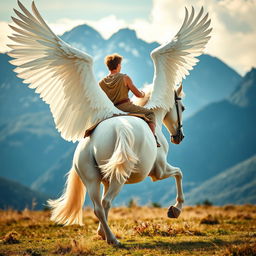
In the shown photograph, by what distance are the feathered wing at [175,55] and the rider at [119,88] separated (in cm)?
57

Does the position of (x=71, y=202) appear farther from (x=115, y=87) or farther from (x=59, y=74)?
(x=59, y=74)

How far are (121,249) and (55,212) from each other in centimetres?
205

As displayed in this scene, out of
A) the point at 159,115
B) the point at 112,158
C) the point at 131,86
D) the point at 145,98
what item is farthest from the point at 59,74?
the point at 159,115

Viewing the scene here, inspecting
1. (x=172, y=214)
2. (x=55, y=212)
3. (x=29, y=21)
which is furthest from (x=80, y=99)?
(x=172, y=214)

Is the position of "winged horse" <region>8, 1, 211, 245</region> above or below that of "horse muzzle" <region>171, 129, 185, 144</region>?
below

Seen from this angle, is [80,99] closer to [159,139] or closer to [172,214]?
[159,139]

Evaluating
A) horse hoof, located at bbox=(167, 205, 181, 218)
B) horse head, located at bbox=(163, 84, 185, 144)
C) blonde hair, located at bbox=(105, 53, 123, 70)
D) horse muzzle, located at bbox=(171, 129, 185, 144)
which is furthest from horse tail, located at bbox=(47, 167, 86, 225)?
horse muzzle, located at bbox=(171, 129, 185, 144)

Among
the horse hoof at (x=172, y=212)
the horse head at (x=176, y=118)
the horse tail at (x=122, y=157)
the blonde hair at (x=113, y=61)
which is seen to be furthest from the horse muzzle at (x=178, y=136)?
the horse tail at (x=122, y=157)

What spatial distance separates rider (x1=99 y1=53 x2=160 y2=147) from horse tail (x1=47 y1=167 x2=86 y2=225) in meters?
1.69

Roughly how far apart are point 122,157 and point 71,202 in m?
2.33

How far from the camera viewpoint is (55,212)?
827 centimetres

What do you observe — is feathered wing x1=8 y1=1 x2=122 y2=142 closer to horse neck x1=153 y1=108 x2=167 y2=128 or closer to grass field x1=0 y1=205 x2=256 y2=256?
horse neck x1=153 y1=108 x2=167 y2=128

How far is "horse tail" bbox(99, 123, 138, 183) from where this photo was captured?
6441mm

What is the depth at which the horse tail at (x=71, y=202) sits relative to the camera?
821 centimetres
